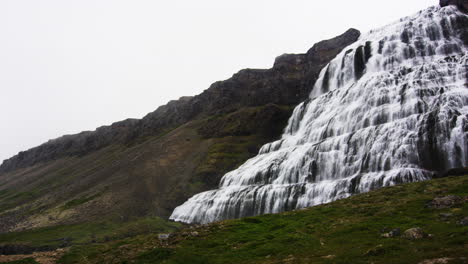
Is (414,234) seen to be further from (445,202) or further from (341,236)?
(445,202)

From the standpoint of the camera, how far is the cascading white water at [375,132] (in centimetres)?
3909

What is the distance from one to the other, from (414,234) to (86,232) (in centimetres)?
5625

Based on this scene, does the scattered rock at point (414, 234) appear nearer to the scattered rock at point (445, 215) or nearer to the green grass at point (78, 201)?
the scattered rock at point (445, 215)

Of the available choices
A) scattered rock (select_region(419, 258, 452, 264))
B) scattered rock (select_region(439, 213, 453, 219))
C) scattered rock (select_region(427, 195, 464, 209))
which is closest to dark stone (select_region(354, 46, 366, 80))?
scattered rock (select_region(427, 195, 464, 209))

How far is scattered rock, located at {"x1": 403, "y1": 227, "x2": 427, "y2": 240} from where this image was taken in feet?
55.0

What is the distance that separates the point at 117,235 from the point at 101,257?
33115mm

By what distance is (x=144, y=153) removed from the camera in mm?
107625

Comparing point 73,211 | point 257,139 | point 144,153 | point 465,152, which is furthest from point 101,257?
point 144,153

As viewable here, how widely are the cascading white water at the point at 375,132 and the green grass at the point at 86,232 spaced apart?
6249mm

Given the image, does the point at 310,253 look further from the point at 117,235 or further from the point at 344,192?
the point at 117,235

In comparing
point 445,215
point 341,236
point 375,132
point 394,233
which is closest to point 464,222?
point 445,215

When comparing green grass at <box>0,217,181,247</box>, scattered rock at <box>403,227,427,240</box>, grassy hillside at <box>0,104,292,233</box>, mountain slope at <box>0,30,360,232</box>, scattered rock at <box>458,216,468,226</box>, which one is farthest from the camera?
mountain slope at <box>0,30,360,232</box>

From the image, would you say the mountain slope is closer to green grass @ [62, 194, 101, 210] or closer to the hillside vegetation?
green grass @ [62, 194, 101, 210]

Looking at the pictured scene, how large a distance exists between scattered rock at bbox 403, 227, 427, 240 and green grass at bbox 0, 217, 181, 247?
141 feet
